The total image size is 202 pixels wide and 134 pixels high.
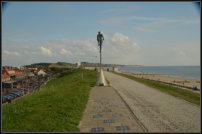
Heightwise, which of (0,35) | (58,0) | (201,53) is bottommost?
(201,53)

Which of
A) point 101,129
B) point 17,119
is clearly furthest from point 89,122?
point 17,119

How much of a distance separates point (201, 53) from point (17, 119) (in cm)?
775

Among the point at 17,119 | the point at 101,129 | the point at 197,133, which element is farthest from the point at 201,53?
the point at 17,119

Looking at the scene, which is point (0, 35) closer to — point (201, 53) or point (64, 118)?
point (64, 118)

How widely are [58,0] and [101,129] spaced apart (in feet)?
17.0

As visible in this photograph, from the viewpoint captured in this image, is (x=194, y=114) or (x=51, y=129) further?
(x=194, y=114)

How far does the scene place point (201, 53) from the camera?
501cm

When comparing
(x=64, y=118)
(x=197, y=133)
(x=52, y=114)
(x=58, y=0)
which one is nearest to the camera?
(x=197, y=133)

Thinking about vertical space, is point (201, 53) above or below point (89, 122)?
above

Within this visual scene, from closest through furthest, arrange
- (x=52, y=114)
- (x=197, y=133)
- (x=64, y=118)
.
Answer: (x=197, y=133)
(x=64, y=118)
(x=52, y=114)

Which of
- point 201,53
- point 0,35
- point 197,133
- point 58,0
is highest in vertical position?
point 58,0

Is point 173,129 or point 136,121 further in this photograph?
point 136,121

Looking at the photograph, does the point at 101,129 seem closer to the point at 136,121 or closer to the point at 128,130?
the point at 128,130

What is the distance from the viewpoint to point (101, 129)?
5020mm
